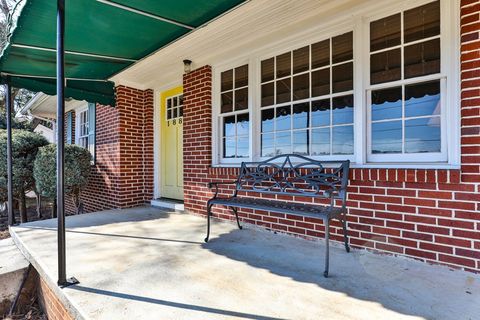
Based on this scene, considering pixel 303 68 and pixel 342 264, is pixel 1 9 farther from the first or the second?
pixel 342 264

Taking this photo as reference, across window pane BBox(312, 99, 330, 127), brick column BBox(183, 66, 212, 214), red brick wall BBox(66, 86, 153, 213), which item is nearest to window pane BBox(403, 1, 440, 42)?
window pane BBox(312, 99, 330, 127)

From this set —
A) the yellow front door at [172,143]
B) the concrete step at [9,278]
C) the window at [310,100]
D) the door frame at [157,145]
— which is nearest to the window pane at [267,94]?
the window at [310,100]

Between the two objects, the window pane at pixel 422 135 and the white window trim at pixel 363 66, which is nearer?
the white window trim at pixel 363 66

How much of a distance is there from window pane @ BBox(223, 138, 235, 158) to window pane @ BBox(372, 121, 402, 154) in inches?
80.5

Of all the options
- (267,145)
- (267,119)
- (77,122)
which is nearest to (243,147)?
(267,145)

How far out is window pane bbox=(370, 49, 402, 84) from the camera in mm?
2752

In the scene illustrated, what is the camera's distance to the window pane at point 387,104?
2.77m

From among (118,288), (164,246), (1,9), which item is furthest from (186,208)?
(1,9)

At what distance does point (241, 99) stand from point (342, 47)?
155cm

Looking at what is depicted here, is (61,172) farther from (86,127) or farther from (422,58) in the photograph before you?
(86,127)

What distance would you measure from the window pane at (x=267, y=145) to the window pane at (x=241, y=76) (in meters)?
0.85

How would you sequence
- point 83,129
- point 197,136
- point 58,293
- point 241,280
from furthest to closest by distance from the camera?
point 83,129 < point 197,136 < point 241,280 < point 58,293

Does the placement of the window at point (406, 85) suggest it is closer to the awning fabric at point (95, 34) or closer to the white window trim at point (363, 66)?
the white window trim at point (363, 66)

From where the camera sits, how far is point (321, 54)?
3330 mm
